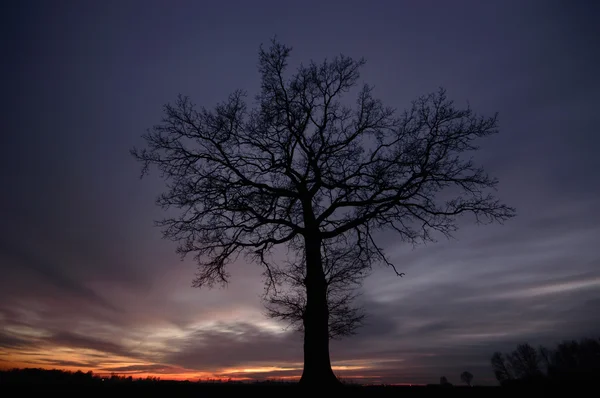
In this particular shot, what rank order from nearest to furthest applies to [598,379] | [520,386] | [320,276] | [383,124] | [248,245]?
[598,379], [520,386], [320,276], [248,245], [383,124]

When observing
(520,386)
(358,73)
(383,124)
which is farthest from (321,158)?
(520,386)

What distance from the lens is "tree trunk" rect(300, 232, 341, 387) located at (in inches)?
420

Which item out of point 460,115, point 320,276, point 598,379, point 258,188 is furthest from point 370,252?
point 598,379

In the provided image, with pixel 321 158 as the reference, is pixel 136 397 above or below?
below

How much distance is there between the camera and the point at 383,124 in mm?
14031

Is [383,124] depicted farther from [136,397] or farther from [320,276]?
[136,397]

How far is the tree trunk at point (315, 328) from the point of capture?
1066cm

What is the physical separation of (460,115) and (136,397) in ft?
43.9

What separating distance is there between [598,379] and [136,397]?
9.82 meters

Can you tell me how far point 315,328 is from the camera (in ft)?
37.4

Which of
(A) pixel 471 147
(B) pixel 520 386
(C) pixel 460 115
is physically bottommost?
(B) pixel 520 386

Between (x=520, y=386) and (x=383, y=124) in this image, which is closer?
(x=520, y=386)

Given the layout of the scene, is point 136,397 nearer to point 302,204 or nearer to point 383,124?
point 302,204

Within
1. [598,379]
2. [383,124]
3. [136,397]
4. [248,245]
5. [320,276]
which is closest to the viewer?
[136,397]
